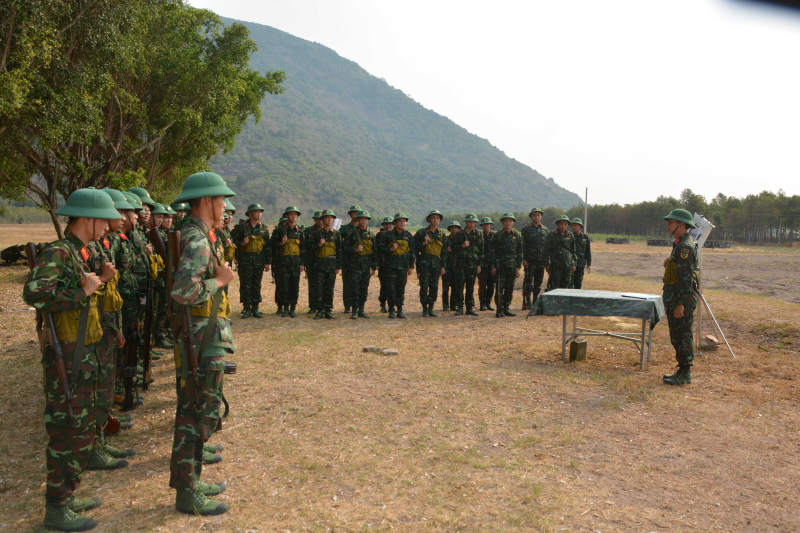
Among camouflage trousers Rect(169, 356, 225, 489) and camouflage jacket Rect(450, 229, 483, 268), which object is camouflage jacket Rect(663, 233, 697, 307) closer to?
camouflage jacket Rect(450, 229, 483, 268)

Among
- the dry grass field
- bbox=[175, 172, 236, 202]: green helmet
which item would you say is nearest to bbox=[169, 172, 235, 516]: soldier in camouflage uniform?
bbox=[175, 172, 236, 202]: green helmet

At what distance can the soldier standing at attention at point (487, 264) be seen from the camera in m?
11.9

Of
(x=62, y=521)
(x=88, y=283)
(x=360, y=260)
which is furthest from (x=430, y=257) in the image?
(x=62, y=521)

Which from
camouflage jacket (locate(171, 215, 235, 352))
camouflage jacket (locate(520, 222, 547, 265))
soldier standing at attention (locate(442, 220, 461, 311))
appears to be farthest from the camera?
camouflage jacket (locate(520, 222, 547, 265))

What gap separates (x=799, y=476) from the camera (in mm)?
4270

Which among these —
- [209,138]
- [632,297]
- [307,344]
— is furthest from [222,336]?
[209,138]

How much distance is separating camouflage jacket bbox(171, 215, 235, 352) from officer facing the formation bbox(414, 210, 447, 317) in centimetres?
839

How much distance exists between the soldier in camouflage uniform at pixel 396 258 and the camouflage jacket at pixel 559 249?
343 cm

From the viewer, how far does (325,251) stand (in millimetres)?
11016

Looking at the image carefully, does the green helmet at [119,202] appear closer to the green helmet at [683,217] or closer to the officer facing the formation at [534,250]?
the green helmet at [683,217]

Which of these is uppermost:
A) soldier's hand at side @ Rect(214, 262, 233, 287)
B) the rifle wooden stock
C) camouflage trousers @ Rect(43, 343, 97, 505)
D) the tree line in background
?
the tree line in background

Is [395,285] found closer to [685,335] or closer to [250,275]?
[250,275]

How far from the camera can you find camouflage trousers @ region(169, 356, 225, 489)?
334 centimetres

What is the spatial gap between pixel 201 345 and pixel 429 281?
881 centimetres
